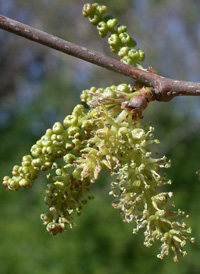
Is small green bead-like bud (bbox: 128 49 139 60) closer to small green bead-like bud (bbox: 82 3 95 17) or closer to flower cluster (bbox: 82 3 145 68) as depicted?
flower cluster (bbox: 82 3 145 68)

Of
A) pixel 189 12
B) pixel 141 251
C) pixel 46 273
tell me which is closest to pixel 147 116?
pixel 189 12

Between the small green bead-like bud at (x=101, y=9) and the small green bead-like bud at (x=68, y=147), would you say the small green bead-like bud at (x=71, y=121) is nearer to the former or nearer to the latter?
the small green bead-like bud at (x=68, y=147)

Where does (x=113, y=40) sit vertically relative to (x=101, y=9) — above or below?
below

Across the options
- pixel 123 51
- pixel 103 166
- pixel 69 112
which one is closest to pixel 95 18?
pixel 123 51

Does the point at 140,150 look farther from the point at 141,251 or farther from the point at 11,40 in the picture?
the point at 11,40

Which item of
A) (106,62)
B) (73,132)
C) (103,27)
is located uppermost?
(103,27)

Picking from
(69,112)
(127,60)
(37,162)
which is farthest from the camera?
(69,112)

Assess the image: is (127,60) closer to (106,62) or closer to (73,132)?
(106,62)

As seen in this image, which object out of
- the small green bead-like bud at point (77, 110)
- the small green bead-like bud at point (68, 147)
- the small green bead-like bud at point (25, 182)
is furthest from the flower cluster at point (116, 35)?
the small green bead-like bud at point (25, 182)
